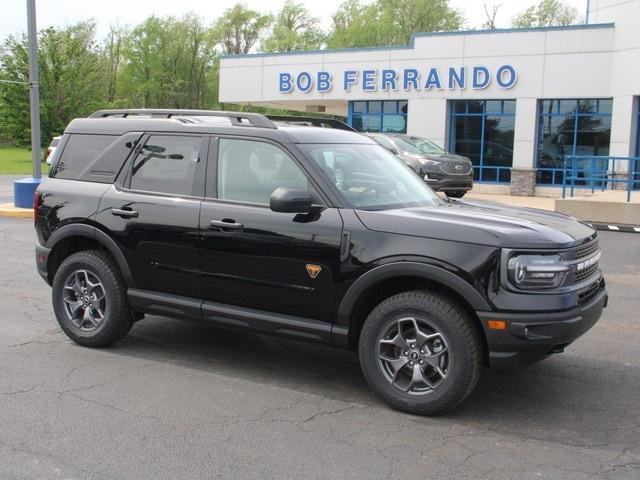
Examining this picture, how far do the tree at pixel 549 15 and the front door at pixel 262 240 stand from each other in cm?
6580

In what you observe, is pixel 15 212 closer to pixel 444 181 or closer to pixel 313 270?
pixel 444 181

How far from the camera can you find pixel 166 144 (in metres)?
5.51

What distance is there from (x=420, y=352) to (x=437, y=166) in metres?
14.6

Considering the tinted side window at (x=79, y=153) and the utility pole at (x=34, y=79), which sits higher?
the utility pole at (x=34, y=79)

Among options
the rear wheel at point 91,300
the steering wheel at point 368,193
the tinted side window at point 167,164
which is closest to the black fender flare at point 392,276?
the steering wheel at point 368,193

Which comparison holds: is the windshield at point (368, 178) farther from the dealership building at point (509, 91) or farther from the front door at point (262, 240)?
the dealership building at point (509, 91)

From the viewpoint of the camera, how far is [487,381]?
5.15 meters

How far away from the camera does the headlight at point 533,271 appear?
13.6 ft

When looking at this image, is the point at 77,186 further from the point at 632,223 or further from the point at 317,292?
the point at 632,223

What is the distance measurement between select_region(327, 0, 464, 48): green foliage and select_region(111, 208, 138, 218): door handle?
2356 inches

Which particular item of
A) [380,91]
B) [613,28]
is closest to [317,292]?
[613,28]

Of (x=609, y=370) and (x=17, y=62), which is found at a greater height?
(x=17, y=62)

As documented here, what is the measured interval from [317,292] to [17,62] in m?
35.9

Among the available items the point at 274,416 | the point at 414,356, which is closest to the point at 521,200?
the point at 414,356
